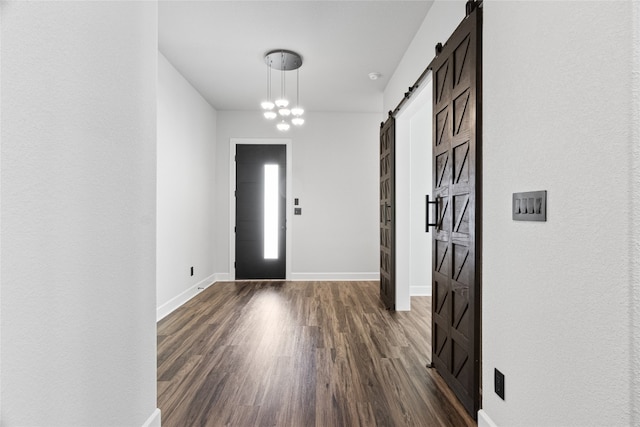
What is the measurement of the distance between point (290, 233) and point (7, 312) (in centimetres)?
501

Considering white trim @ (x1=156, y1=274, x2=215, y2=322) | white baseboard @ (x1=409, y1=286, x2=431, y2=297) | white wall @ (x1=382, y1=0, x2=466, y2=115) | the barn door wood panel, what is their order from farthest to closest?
white baseboard @ (x1=409, y1=286, x2=431, y2=297), the barn door wood panel, white trim @ (x1=156, y1=274, x2=215, y2=322), white wall @ (x1=382, y1=0, x2=466, y2=115)

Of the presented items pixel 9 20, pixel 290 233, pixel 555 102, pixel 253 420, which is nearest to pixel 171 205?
pixel 290 233

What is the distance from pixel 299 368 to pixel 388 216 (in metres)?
2.29

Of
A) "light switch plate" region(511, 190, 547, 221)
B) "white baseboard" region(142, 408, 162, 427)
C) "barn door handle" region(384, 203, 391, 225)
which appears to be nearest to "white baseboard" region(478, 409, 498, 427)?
"light switch plate" region(511, 190, 547, 221)

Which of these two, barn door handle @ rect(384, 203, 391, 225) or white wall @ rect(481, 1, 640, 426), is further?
barn door handle @ rect(384, 203, 391, 225)

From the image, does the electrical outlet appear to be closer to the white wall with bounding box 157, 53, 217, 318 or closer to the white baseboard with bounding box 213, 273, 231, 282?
the white wall with bounding box 157, 53, 217, 318

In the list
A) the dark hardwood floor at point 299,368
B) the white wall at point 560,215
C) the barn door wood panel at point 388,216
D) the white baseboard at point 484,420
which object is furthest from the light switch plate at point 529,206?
the barn door wood panel at point 388,216

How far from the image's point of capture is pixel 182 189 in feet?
14.5

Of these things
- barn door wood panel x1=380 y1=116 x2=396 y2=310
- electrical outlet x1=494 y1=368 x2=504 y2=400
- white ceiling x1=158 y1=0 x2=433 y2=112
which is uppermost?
white ceiling x1=158 y1=0 x2=433 y2=112

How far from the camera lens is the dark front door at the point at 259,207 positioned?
5871 millimetres

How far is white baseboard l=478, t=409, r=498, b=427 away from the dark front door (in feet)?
14.4

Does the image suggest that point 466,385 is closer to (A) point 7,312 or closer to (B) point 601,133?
(B) point 601,133

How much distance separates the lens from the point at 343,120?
5914 millimetres

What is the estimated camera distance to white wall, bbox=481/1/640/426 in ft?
3.16
